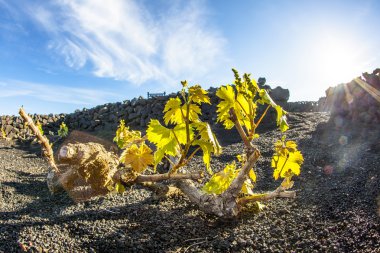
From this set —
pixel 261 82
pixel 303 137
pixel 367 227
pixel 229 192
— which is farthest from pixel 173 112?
pixel 261 82

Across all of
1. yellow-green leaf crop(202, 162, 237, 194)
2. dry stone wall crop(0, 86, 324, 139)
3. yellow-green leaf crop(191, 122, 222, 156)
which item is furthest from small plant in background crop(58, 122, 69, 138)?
yellow-green leaf crop(191, 122, 222, 156)

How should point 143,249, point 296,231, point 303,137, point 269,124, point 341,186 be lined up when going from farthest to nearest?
point 269,124
point 303,137
point 341,186
point 296,231
point 143,249

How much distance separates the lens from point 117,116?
1507cm

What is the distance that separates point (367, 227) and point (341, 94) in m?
7.96

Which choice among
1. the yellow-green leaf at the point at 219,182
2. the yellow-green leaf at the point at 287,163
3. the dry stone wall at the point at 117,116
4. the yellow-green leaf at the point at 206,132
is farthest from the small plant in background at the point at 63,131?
the yellow-green leaf at the point at 206,132

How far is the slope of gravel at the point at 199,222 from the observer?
2.62 metres

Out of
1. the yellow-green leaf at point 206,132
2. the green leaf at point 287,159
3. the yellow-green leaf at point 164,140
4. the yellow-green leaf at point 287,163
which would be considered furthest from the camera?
the yellow-green leaf at point 287,163

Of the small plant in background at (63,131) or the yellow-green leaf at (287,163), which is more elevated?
the small plant in background at (63,131)

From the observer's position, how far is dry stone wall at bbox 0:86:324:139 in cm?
1273

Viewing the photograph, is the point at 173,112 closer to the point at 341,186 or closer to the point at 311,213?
the point at 311,213

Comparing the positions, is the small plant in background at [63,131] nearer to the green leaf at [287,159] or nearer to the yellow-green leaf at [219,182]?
the yellow-green leaf at [219,182]

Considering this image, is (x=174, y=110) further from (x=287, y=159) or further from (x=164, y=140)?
(x=287, y=159)

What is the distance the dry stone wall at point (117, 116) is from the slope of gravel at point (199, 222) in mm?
7694

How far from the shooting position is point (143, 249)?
260 centimetres
